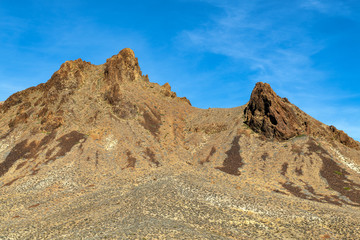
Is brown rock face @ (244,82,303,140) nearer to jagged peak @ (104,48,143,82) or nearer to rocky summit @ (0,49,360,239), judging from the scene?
rocky summit @ (0,49,360,239)

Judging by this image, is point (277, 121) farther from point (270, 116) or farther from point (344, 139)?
point (344, 139)

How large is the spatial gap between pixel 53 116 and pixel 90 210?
148 ft

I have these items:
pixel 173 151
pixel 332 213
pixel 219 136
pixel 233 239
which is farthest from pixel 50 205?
pixel 219 136

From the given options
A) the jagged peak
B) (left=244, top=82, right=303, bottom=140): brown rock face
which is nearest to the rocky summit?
(left=244, top=82, right=303, bottom=140): brown rock face

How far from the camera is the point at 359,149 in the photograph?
76.4 metres

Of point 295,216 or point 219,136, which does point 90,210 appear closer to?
point 295,216

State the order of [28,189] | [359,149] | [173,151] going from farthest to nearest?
[359,149], [173,151], [28,189]

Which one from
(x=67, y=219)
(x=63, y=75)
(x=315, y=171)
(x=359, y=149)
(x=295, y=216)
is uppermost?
(x=63, y=75)

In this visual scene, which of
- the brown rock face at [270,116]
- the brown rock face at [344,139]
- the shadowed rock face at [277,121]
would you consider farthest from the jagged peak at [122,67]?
the brown rock face at [344,139]

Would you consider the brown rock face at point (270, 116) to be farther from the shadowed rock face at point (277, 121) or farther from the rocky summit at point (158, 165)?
the rocky summit at point (158, 165)

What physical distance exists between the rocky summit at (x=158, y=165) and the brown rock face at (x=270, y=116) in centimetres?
31

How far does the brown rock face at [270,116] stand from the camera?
73.1 m

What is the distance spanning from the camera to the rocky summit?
33.4 meters

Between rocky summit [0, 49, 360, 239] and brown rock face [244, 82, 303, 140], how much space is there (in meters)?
0.31
